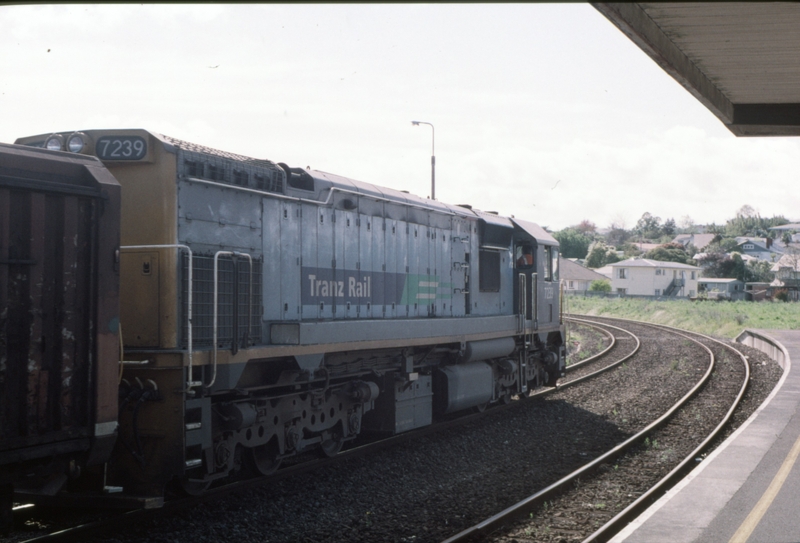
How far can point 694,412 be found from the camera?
48.7ft

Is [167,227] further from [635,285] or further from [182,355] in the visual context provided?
[635,285]

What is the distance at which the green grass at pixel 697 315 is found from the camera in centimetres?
3934

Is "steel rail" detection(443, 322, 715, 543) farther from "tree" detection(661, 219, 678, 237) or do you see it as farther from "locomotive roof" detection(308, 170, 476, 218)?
"tree" detection(661, 219, 678, 237)

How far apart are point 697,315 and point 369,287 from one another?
3832 centimetres

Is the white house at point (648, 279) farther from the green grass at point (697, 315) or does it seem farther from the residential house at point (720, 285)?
the green grass at point (697, 315)

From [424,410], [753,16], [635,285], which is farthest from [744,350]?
[635,285]

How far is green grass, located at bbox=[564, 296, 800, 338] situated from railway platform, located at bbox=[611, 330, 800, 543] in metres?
27.7

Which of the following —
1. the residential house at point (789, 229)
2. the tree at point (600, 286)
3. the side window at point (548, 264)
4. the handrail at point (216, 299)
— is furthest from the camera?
the residential house at point (789, 229)

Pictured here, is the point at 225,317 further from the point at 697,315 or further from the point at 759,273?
the point at 759,273

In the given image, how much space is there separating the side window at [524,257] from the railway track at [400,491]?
3476mm

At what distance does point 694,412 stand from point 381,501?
339 inches

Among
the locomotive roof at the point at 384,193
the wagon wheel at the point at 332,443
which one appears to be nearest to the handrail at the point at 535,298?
the locomotive roof at the point at 384,193

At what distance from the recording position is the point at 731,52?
7.39m

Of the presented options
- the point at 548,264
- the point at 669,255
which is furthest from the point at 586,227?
the point at 548,264
